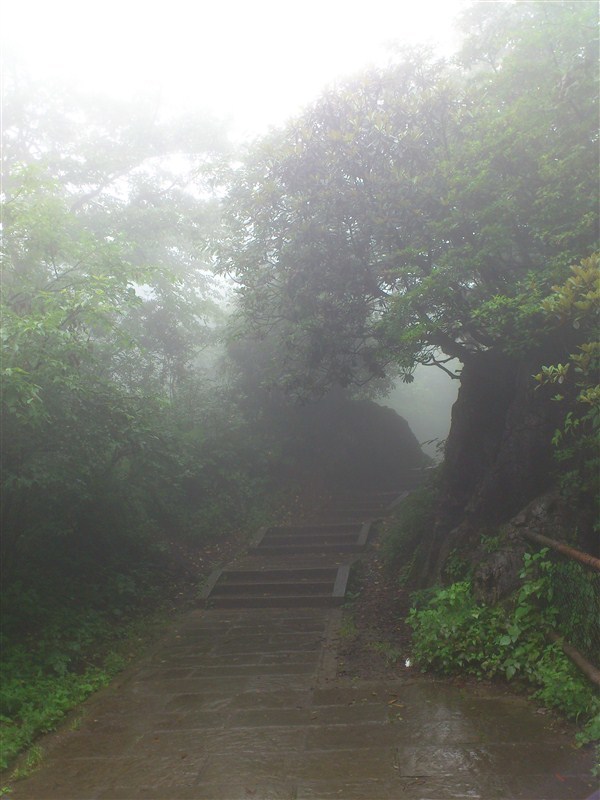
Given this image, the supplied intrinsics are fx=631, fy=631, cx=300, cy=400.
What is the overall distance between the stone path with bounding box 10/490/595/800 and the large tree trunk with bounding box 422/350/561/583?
2582 mm

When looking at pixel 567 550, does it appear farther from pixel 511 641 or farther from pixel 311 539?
pixel 311 539

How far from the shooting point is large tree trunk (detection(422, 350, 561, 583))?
7.41 meters

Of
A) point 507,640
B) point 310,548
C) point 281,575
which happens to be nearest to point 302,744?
point 507,640

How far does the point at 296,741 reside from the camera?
450cm

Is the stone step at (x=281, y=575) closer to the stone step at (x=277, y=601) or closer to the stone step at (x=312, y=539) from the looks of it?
the stone step at (x=277, y=601)

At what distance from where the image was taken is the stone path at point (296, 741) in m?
3.78

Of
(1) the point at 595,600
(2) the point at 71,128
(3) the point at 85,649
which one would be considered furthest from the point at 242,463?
(1) the point at 595,600

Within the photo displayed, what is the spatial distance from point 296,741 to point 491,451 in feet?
16.7

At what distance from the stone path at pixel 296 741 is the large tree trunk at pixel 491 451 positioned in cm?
258

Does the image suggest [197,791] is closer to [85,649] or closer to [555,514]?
[85,649]

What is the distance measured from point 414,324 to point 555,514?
8.45 feet

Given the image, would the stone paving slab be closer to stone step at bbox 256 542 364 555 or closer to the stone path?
the stone path

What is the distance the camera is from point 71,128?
16.0 meters

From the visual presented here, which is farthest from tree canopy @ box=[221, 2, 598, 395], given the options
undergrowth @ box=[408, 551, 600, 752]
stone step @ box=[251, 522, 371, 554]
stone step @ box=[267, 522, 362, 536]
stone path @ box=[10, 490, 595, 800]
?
stone step @ box=[267, 522, 362, 536]
